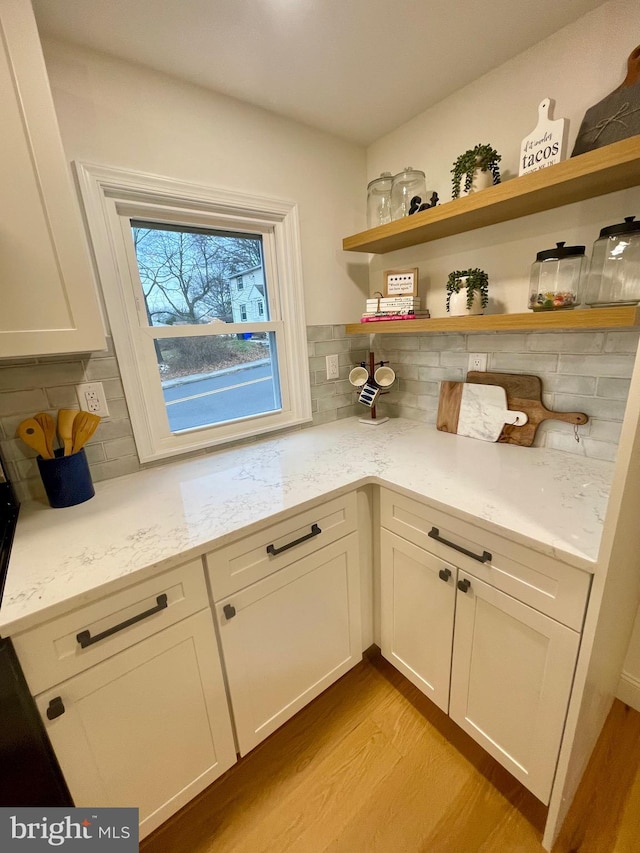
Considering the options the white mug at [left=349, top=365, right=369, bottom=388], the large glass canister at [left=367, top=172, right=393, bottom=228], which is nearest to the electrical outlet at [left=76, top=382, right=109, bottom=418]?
the white mug at [left=349, top=365, right=369, bottom=388]

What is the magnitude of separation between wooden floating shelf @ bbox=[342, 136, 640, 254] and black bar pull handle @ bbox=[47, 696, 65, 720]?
1774 millimetres

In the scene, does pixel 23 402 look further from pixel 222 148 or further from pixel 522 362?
pixel 522 362

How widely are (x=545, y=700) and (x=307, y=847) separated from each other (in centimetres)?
85

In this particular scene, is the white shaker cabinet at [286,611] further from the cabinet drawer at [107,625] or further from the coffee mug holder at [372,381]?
the coffee mug holder at [372,381]

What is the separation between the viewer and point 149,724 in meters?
0.93

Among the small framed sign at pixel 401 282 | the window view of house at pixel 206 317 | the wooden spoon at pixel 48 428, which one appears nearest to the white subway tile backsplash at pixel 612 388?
the small framed sign at pixel 401 282

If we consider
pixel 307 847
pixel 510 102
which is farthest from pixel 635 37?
pixel 307 847

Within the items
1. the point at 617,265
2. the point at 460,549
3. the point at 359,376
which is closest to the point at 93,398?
the point at 359,376

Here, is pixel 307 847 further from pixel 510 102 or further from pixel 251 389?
pixel 510 102

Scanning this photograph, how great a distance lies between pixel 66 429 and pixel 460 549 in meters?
1.32

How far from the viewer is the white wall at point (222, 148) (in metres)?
1.13

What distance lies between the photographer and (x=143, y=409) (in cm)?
139

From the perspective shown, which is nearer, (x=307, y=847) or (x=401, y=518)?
(x=307, y=847)

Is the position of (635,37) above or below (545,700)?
above
